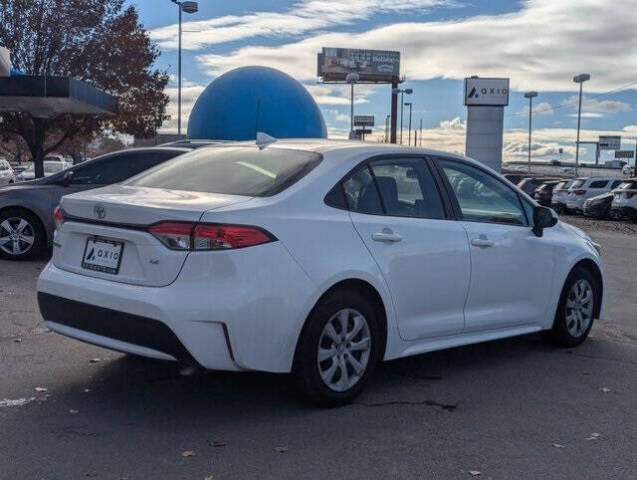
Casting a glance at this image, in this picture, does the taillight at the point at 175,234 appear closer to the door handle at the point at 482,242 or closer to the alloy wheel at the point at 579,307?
the door handle at the point at 482,242

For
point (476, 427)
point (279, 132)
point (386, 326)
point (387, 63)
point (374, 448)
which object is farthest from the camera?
point (387, 63)

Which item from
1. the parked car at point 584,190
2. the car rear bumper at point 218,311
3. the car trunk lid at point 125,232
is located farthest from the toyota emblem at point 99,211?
the parked car at point 584,190

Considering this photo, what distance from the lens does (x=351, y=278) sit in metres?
4.72

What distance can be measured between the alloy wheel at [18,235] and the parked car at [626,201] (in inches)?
863

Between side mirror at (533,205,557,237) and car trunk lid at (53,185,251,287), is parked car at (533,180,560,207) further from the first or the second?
car trunk lid at (53,185,251,287)

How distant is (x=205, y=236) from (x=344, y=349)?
1.16m

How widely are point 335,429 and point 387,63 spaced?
91.7 metres

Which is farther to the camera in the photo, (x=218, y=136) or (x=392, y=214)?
(x=218, y=136)

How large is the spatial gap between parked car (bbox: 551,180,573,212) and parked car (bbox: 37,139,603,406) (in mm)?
28397

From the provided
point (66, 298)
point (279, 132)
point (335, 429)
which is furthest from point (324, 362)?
point (279, 132)

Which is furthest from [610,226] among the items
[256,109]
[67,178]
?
[67,178]

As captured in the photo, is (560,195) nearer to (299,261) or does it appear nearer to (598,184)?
(598,184)

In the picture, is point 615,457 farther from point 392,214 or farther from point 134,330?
point 134,330

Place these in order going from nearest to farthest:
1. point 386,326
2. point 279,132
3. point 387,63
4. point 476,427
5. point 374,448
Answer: point 374,448 < point 476,427 < point 386,326 < point 279,132 < point 387,63
